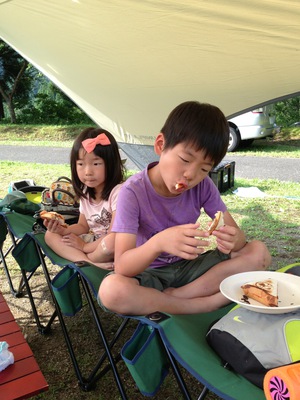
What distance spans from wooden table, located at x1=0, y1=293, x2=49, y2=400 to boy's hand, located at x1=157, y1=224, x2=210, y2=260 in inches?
25.8

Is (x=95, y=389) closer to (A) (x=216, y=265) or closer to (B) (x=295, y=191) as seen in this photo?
(A) (x=216, y=265)

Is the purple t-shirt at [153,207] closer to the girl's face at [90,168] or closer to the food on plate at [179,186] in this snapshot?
the food on plate at [179,186]

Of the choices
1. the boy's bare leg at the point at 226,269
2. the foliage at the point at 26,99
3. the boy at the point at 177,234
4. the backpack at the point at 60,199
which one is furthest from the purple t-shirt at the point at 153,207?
the foliage at the point at 26,99

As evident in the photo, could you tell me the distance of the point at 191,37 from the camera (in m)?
2.86

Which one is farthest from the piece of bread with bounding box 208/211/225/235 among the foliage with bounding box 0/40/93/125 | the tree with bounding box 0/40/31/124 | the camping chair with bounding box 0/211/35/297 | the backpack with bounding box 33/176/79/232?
the tree with bounding box 0/40/31/124

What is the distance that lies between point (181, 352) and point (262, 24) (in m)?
1.88

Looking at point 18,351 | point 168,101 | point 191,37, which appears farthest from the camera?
point 168,101

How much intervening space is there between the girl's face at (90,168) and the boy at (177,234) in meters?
0.58

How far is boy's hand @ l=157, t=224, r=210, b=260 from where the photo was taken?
1.55 meters

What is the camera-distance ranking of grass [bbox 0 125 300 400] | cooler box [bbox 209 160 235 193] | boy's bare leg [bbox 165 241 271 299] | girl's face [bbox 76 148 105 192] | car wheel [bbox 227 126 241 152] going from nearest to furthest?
boy's bare leg [bbox 165 241 271 299] → grass [bbox 0 125 300 400] → girl's face [bbox 76 148 105 192] → cooler box [bbox 209 160 235 193] → car wheel [bbox 227 126 241 152]

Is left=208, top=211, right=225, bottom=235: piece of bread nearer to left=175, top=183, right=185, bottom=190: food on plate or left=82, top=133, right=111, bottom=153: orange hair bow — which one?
left=175, top=183, right=185, bottom=190: food on plate

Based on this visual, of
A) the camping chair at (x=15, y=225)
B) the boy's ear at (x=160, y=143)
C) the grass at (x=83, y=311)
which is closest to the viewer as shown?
the boy's ear at (x=160, y=143)

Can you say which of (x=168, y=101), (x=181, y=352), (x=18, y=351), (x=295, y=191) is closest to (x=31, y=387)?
(x=18, y=351)

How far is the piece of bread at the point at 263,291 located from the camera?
163cm
